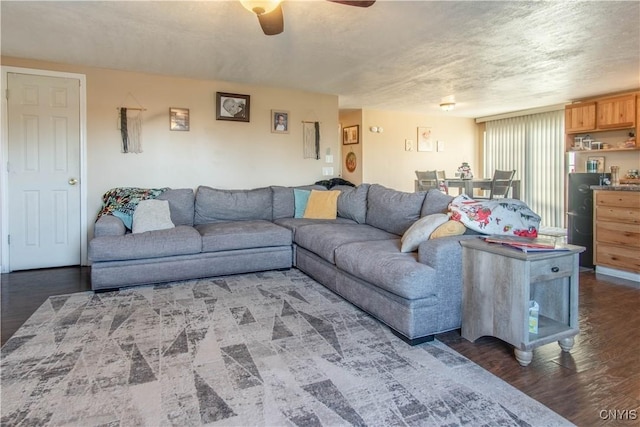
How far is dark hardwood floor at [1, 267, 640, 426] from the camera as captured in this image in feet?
5.38

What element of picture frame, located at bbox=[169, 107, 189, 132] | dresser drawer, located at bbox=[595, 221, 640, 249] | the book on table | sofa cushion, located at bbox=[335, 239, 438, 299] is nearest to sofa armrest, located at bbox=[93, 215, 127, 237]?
picture frame, located at bbox=[169, 107, 189, 132]

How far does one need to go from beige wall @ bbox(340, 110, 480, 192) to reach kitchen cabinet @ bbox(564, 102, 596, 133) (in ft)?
7.40

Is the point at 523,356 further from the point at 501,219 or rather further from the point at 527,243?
the point at 501,219

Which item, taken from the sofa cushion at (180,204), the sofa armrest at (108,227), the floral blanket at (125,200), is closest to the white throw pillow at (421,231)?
the sofa armrest at (108,227)

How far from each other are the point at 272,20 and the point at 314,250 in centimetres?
198

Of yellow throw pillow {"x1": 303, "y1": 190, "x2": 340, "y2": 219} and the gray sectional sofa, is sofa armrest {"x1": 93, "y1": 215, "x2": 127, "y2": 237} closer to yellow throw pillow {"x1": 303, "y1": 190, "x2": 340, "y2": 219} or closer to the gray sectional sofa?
the gray sectional sofa

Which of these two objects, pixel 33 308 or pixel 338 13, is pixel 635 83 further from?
pixel 33 308

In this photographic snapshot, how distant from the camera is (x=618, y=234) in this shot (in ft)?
12.3

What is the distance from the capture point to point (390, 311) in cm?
237

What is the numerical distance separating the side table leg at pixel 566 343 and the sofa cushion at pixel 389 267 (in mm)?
765

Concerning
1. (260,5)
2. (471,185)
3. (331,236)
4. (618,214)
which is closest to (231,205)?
(331,236)

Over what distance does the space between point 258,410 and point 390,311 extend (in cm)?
108

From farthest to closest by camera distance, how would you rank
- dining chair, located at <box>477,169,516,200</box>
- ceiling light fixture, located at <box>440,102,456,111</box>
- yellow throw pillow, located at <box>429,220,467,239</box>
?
ceiling light fixture, located at <box>440,102,456,111</box>, dining chair, located at <box>477,169,516,200</box>, yellow throw pillow, located at <box>429,220,467,239</box>

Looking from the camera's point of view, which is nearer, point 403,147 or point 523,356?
point 523,356
